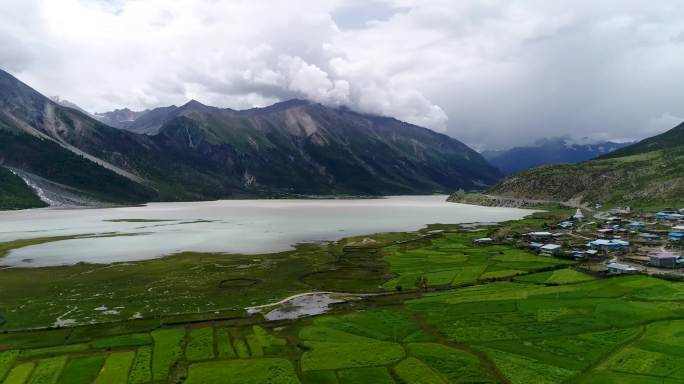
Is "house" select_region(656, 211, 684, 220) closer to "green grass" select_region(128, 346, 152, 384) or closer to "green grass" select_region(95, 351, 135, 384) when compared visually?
"green grass" select_region(128, 346, 152, 384)

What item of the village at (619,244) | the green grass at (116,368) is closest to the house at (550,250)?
the village at (619,244)

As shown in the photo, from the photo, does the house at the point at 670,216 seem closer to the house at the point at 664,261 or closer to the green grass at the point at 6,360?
the house at the point at 664,261

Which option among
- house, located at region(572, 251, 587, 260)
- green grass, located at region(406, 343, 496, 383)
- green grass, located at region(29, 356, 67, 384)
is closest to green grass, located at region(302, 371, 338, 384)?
green grass, located at region(406, 343, 496, 383)

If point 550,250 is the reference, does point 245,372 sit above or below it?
below

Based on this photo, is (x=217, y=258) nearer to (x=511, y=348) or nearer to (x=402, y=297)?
(x=402, y=297)

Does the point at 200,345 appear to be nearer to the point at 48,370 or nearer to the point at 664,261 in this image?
the point at 48,370

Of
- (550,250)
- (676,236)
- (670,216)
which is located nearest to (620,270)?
(550,250)
